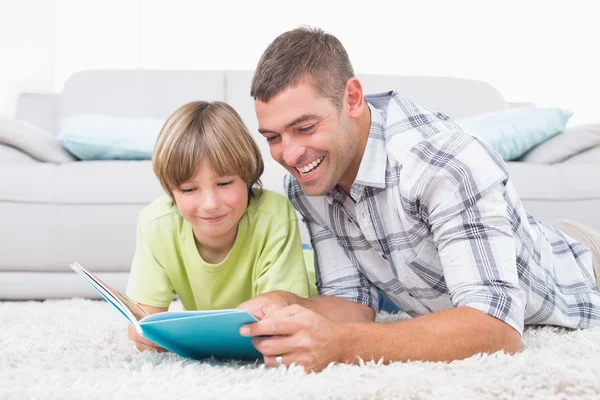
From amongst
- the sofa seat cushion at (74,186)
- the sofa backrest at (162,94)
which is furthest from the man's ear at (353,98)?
the sofa backrest at (162,94)

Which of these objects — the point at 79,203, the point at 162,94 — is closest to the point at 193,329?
the point at 79,203

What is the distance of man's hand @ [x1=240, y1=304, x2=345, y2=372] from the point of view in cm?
106

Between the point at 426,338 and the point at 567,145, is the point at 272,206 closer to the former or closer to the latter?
the point at 426,338

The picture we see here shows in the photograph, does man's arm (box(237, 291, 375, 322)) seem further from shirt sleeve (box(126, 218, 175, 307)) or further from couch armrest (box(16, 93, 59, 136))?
couch armrest (box(16, 93, 59, 136))

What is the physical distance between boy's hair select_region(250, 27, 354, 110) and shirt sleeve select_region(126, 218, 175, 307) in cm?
45

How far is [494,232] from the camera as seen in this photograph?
1.22 metres

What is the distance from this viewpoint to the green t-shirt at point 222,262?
4.98ft

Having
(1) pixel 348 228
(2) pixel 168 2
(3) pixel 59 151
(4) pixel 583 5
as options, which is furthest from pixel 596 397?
(4) pixel 583 5

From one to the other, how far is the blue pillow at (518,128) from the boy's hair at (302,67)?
1.32 metres

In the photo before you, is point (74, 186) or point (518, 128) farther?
point (518, 128)

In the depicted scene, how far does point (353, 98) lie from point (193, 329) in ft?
1.98

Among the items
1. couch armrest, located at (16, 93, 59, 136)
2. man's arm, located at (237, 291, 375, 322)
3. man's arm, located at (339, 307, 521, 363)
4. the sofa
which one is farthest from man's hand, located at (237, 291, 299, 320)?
couch armrest, located at (16, 93, 59, 136)

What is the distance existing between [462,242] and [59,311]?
1.28 m

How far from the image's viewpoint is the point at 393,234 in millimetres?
1380
